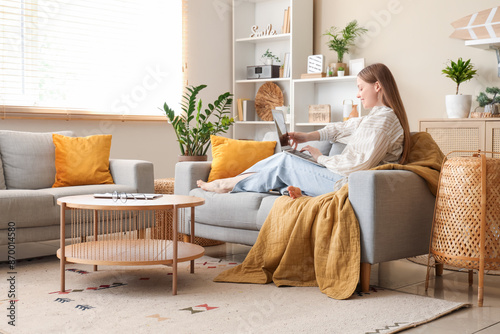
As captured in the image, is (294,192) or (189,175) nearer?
(294,192)

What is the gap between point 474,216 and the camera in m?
2.60

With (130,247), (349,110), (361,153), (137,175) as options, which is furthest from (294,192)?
(349,110)

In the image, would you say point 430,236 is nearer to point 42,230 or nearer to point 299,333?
point 299,333

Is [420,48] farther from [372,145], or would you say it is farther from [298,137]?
[372,145]

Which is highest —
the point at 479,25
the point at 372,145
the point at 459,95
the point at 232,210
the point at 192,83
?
the point at 479,25

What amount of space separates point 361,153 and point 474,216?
682 millimetres

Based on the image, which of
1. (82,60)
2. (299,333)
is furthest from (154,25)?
(299,333)

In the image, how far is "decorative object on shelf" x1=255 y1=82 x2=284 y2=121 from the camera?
5766mm

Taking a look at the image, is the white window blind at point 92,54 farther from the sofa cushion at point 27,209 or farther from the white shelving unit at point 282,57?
the sofa cushion at point 27,209

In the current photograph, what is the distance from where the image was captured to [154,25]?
17.6 ft

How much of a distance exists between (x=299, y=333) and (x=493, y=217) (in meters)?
1.09

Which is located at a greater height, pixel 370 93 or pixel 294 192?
pixel 370 93

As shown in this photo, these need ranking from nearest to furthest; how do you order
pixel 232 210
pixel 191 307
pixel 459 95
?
pixel 191 307
pixel 232 210
pixel 459 95

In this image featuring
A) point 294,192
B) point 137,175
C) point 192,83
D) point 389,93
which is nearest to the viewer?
point 294,192
